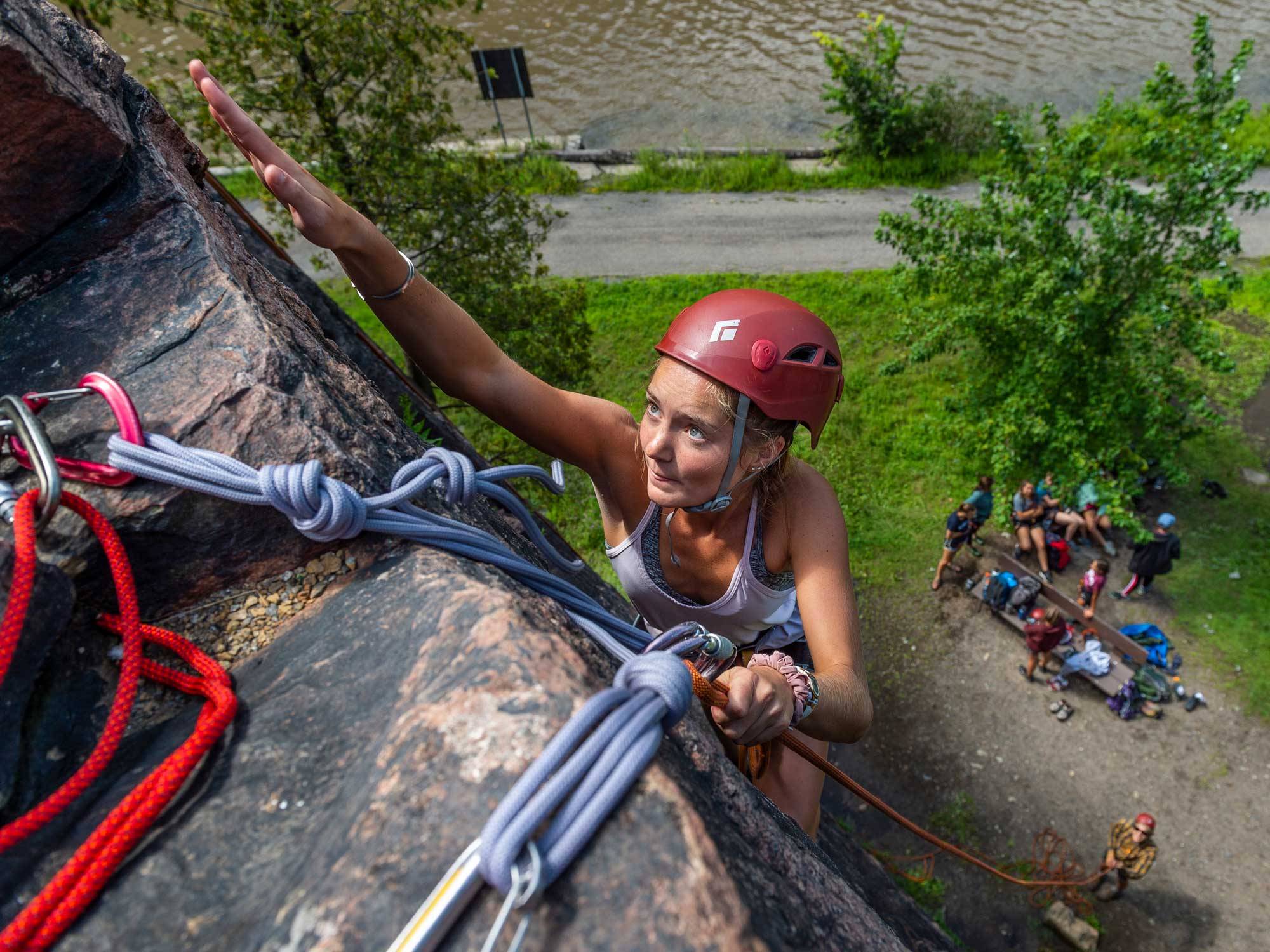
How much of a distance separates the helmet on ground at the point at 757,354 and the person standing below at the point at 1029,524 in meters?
8.21

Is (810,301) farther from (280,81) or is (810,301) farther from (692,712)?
(692,712)

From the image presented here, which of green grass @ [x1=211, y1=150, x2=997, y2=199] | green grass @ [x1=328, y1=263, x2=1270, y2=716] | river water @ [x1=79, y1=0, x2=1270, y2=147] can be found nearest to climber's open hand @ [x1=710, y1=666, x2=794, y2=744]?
green grass @ [x1=328, y1=263, x2=1270, y2=716]

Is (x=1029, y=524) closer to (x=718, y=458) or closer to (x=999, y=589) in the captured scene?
(x=999, y=589)

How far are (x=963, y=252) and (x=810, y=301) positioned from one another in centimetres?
484

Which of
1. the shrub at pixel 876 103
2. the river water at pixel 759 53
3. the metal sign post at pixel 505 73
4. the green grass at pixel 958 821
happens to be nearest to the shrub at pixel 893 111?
the shrub at pixel 876 103

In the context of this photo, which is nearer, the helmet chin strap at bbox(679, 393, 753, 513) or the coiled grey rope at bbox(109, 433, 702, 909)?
the coiled grey rope at bbox(109, 433, 702, 909)

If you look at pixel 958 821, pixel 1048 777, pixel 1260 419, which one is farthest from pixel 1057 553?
pixel 1260 419

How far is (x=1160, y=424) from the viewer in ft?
31.7

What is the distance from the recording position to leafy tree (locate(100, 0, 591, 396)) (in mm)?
6492

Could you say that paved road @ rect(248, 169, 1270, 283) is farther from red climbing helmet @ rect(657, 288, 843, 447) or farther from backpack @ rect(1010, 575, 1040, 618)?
red climbing helmet @ rect(657, 288, 843, 447)

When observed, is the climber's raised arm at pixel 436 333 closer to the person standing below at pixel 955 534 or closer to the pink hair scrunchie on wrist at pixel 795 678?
the pink hair scrunchie on wrist at pixel 795 678

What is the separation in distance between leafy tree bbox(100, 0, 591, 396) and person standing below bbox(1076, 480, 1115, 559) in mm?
6319

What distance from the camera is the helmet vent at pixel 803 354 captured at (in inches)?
102

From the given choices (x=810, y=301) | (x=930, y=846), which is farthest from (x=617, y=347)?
(x=930, y=846)
